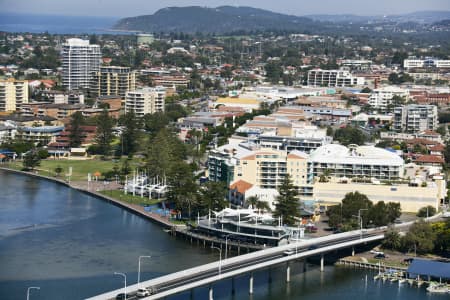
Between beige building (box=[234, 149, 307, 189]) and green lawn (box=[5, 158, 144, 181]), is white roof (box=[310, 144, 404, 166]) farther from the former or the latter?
green lawn (box=[5, 158, 144, 181])

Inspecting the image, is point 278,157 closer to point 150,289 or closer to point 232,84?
point 150,289

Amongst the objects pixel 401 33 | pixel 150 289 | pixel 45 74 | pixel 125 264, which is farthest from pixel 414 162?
pixel 401 33

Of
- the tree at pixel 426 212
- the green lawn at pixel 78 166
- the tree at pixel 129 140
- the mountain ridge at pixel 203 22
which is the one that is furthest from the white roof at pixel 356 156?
the mountain ridge at pixel 203 22

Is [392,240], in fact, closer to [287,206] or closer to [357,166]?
[287,206]

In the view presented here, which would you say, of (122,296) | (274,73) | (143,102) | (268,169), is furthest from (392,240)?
(274,73)

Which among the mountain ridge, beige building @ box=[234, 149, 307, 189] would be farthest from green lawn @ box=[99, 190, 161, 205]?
the mountain ridge
